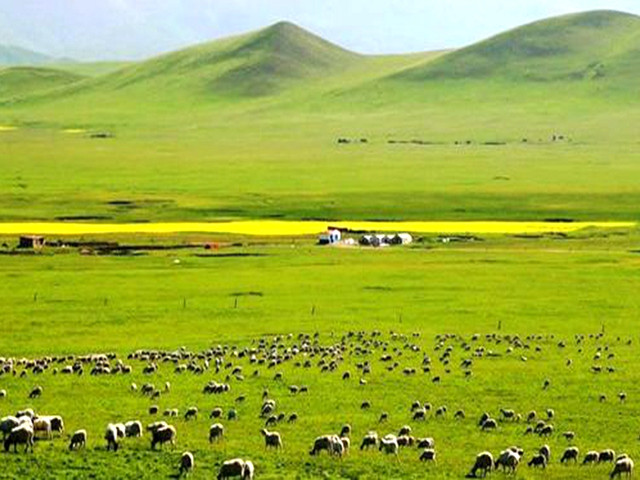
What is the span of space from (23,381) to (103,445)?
8.56m

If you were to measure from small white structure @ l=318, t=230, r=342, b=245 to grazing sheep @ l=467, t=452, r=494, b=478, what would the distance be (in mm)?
48049

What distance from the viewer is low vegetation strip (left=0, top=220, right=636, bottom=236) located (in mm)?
77750

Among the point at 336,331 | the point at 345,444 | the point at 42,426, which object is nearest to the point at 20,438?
the point at 42,426

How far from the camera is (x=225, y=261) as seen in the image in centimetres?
6334

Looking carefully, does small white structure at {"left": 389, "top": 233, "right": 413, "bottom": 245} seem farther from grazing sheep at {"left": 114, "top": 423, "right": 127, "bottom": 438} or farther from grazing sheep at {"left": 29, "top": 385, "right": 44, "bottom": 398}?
grazing sheep at {"left": 114, "top": 423, "right": 127, "bottom": 438}

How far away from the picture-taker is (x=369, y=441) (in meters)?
26.5

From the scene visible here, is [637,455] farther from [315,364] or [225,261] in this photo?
[225,261]

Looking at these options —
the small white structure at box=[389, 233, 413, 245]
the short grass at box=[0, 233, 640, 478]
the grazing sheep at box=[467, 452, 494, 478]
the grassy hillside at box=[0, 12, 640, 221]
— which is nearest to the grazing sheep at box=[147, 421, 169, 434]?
the short grass at box=[0, 233, 640, 478]

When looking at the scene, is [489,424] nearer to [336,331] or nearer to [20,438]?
[20,438]

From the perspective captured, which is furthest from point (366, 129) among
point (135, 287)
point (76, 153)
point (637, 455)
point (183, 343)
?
point (637, 455)

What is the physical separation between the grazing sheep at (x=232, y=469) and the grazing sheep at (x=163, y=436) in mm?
2868

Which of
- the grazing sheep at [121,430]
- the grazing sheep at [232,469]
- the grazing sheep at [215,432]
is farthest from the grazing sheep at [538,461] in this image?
the grazing sheep at [121,430]

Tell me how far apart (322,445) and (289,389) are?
24.4 feet

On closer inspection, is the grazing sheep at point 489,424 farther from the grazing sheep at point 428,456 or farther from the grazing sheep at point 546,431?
the grazing sheep at point 428,456
